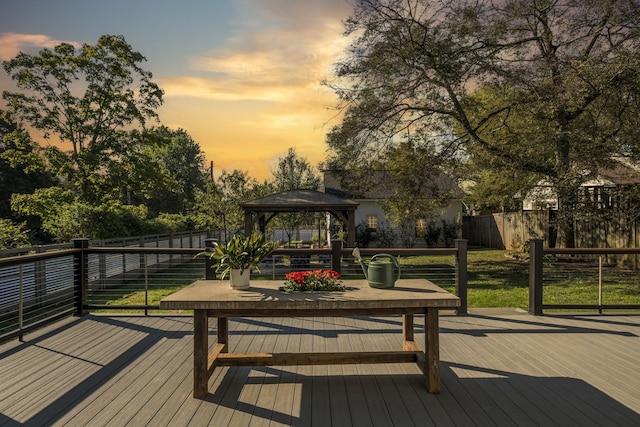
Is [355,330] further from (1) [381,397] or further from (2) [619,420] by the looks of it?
(2) [619,420]

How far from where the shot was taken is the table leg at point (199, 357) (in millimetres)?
3195

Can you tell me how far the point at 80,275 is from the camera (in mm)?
5707

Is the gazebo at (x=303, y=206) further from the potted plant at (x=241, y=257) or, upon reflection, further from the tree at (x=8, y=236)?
the potted plant at (x=241, y=257)

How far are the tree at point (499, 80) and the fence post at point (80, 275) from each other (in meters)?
8.78

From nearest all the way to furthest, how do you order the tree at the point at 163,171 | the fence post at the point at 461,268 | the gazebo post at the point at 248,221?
1. the fence post at the point at 461,268
2. the gazebo post at the point at 248,221
3. the tree at the point at 163,171

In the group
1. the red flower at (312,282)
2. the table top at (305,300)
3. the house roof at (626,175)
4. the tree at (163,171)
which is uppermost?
the tree at (163,171)

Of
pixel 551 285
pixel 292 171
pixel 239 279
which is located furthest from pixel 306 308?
pixel 292 171

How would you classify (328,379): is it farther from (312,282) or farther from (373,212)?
(373,212)

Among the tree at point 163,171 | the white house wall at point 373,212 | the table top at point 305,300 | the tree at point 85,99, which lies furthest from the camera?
the white house wall at point 373,212

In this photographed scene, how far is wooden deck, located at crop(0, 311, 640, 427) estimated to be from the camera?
9.50ft

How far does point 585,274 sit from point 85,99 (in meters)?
18.7

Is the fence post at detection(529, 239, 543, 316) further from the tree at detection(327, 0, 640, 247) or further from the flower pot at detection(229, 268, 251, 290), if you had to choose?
the tree at detection(327, 0, 640, 247)

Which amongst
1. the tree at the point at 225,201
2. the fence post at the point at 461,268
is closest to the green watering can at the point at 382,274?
the fence post at the point at 461,268

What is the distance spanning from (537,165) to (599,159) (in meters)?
2.06
